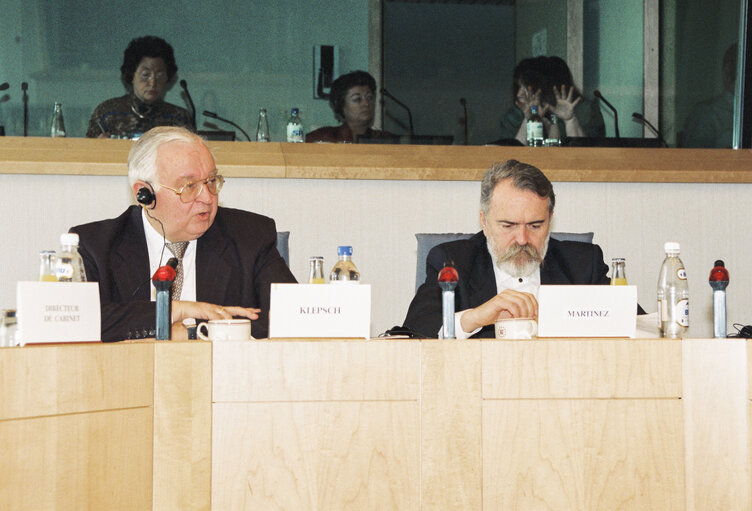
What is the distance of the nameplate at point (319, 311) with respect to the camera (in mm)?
1465

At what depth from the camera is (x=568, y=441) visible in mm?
1403

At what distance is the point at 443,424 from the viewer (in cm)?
140

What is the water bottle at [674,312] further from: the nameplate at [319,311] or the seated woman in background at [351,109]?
the seated woman in background at [351,109]

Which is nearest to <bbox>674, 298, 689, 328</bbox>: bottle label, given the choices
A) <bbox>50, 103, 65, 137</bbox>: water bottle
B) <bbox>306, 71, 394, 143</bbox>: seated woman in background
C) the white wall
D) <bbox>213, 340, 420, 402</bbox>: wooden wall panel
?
<bbox>213, 340, 420, 402</bbox>: wooden wall panel

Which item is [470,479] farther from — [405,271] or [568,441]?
[405,271]

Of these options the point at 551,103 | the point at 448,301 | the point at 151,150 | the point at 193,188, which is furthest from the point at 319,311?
the point at 551,103

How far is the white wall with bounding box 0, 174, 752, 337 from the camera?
2.97m

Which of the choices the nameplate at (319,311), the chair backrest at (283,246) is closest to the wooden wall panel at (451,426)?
the nameplate at (319,311)

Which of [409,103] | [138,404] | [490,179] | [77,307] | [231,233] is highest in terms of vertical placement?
[409,103]

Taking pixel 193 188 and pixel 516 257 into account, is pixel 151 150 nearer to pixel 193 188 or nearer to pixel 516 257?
pixel 193 188

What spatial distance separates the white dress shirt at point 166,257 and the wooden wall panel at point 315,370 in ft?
3.09

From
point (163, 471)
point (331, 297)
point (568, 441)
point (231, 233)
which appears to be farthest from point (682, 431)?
point (231, 233)

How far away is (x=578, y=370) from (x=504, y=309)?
0.49 m

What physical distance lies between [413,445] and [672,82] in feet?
10.9
